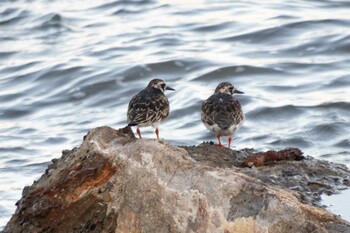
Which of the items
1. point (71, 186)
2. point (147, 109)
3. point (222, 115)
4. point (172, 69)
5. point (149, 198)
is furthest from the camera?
point (172, 69)

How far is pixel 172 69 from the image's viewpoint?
53.0ft

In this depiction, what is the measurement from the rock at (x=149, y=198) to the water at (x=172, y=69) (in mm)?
2954

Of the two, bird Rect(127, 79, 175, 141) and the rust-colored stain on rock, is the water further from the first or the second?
the rust-colored stain on rock

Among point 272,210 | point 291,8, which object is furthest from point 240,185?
point 291,8

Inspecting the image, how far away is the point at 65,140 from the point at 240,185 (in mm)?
6993

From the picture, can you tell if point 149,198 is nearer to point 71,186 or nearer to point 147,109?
point 71,186

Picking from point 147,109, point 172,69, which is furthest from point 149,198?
point 172,69

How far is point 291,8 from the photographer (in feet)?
63.0

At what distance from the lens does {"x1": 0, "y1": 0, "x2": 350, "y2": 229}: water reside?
12.7m

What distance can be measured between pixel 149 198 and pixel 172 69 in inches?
394

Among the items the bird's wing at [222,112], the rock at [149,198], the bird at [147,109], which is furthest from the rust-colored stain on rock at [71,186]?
the bird's wing at [222,112]

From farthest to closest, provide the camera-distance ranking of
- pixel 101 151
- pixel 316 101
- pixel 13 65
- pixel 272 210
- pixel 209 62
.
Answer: pixel 13 65
pixel 209 62
pixel 316 101
pixel 101 151
pixel 272 210

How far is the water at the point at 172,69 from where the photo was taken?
12.7 meters

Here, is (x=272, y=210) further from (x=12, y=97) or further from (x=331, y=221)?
(x=12, y=97)
